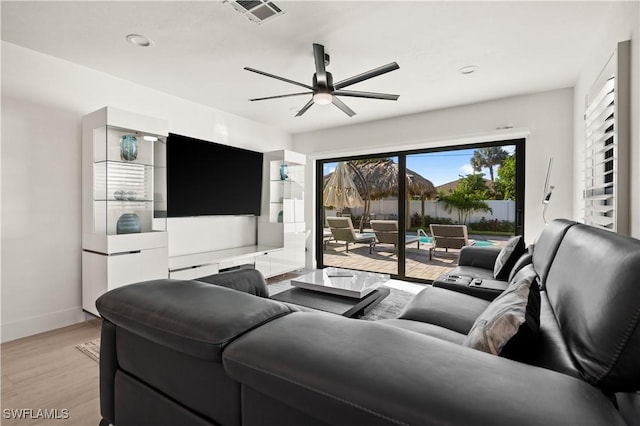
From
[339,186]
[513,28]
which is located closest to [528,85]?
[513,28]

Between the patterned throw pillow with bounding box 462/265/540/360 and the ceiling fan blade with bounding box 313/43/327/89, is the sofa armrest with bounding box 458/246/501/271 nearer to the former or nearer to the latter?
the ceiling fan blade with bounding box 313/43/327/89

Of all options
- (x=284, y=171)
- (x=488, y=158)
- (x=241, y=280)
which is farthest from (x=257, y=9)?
(x=488, y=158)

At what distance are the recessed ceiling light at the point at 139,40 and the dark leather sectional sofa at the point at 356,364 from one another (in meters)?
2.28

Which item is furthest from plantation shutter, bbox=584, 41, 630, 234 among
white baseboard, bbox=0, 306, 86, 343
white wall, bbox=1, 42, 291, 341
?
white baseboard, bbox=0, 306, 86, 343

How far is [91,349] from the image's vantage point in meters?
2.54

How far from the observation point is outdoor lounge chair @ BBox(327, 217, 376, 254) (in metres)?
5.36

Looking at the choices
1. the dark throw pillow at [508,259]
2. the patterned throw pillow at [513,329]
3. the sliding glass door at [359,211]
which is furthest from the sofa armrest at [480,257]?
the patterned throw pillow at [513,329]

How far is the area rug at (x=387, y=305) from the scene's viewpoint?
254 cm

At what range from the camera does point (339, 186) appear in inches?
223

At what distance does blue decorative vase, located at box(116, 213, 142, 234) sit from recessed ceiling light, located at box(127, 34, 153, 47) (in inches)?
62.6

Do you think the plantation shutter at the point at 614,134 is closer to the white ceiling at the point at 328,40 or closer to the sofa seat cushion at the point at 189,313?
the white ceiling at the point at 328,40

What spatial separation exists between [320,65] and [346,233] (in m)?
3.44

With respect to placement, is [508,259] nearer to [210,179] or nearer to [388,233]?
[388,233]

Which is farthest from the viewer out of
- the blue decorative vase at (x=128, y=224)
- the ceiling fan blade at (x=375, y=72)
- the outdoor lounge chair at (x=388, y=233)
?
the outdoor lounge chair at (x=388, y=233)
